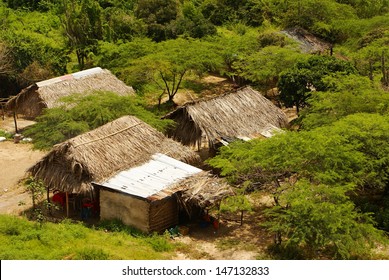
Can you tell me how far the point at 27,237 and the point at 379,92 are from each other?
46.6 ft

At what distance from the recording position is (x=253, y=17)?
44.1 m

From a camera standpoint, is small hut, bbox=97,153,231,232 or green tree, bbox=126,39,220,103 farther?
green tree, bbox=126,39,220,103

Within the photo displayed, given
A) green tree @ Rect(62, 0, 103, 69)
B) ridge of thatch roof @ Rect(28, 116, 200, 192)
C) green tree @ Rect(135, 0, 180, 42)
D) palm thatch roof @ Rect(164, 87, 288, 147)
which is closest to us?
ridge of thatch roof @ Rect(28, 116, 200, 192)

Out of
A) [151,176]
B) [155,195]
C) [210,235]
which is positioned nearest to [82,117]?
[151,176]

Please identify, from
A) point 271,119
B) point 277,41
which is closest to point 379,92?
point 271,119

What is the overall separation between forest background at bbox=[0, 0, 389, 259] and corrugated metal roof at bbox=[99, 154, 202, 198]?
126 centimetres

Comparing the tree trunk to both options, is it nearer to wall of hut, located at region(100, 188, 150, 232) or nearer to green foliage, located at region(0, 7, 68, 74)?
wall of hut, located at region(100, 188, 150, 232)

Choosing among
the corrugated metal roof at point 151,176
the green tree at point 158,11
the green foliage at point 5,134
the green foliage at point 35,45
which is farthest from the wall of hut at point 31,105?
the green tree at point 158,11

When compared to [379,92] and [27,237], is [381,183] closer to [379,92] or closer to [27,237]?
[379,92]

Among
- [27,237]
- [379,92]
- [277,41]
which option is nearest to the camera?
[27,237]

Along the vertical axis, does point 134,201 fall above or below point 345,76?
below

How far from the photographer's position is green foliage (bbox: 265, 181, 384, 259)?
15227 mm

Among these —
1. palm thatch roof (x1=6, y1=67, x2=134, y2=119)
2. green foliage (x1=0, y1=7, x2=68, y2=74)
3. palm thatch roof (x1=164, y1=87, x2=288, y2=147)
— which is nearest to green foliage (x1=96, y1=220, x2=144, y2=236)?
palm thatch roof (x1=164, y1=87, x2=288, y2=147)

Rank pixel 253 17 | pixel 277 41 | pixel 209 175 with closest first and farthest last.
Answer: pixel 209 175 → pixel 277 41 → pixel 253 17
